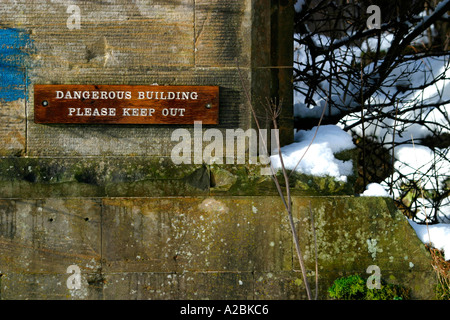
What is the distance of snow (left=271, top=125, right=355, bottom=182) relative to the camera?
3934 millimetres

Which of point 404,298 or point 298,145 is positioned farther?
point 298,145

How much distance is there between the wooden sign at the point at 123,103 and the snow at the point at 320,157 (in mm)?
662

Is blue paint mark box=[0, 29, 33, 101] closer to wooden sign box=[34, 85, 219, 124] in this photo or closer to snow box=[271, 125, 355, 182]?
wooden sign box=[34, 85, 219, 124]

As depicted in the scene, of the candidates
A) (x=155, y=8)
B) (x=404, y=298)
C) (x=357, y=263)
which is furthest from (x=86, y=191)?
(x=404, y=298)

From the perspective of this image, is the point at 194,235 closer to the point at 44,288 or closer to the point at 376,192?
the point at 44,288

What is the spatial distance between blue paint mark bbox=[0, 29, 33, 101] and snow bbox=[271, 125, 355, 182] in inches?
82.1

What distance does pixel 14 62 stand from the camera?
13.0 ft

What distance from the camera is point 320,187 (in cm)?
390

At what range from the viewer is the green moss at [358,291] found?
3719 mm

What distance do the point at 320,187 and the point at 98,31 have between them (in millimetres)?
2131

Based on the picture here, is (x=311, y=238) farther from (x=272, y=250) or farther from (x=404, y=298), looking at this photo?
(x=404, y=298)

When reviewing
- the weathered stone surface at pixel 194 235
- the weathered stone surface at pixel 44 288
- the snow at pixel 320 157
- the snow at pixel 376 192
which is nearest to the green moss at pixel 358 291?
the weathered stone surface at pixel 194 235

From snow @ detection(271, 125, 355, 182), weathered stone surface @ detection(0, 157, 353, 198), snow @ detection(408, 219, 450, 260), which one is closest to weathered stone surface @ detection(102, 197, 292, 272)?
weathered stone surface @ detection(0, 157, 353, 198)

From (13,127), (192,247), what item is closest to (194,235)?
(192,247)
